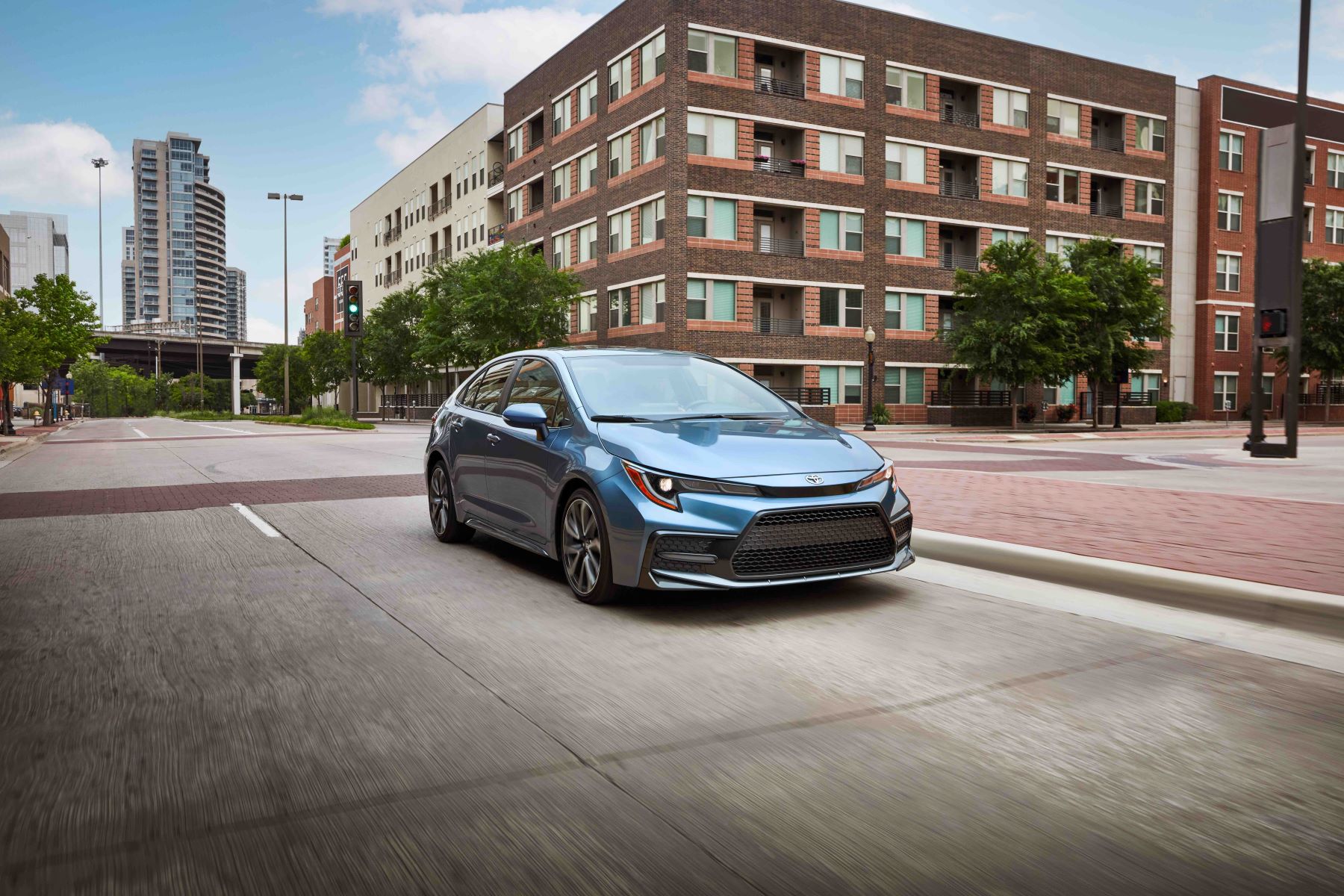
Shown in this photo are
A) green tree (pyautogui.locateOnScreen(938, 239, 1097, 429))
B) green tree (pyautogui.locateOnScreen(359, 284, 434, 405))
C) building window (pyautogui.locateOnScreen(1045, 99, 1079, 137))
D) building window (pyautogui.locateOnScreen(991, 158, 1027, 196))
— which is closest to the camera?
green tree (pyautogui.locateOnScreen(938, 239, 1097, 429))

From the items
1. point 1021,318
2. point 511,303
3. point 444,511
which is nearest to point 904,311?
point 1021,318

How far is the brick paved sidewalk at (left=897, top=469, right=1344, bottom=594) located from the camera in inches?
277

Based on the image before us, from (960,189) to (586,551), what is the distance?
47.4 m

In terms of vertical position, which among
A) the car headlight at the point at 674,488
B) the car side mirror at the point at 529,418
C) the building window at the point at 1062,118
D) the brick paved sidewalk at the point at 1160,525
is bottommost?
the brick paved sidewalk at the point at 1160,525

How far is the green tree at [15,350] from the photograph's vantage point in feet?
119

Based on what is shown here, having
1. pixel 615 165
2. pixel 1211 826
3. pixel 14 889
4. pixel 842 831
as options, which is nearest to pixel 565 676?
pixel 842 831

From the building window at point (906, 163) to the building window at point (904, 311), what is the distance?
17.2 ft

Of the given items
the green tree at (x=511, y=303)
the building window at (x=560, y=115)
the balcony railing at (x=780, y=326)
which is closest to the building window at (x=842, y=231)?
the balcony railing at (x=780, y=326)

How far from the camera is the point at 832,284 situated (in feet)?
148

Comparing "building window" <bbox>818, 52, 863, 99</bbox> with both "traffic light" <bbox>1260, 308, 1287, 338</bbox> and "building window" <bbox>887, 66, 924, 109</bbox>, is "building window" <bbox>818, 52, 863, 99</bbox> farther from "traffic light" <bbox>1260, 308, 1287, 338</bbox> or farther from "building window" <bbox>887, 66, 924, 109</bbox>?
"traffic light" <bbox>1260, 308, 1287, 338</bbox>

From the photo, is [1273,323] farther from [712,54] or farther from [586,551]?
[712,54]

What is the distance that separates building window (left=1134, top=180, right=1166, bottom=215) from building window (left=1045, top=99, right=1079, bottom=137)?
17.4 feet

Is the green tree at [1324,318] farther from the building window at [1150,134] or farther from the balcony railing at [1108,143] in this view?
the balcony railing at [1108,143]

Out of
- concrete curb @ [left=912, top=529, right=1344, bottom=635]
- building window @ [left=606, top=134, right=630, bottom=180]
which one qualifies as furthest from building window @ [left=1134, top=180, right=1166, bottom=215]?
concrete curb @ [left=912, top=529, right=1344, bottom=635]
